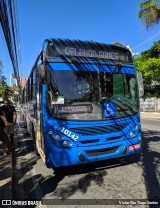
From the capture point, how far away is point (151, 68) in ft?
85.0

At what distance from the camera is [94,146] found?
17.2 ft

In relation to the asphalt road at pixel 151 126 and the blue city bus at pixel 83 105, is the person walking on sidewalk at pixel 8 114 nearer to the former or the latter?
the blue city bus at pixel 83 105

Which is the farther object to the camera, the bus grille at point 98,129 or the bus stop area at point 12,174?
the bus grille at point 98,129

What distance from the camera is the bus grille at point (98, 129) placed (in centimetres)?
515

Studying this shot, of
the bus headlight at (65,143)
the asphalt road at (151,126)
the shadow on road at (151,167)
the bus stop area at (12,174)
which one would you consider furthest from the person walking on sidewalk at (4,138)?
the asphalt road at (151,126)

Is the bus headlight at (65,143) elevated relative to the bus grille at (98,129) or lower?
lower

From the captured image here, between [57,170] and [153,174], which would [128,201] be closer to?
[153,174]

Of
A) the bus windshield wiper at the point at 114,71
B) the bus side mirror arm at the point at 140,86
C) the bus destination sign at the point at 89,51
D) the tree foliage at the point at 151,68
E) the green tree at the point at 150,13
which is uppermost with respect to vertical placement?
the green tree at the point at 150,13

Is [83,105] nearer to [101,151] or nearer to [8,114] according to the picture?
[101,151]

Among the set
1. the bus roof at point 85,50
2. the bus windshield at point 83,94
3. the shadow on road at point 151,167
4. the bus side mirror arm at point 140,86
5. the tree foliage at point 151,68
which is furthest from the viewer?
the tree foliage at point 151,68

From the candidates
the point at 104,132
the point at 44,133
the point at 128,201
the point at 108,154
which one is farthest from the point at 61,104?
the point at 128,201

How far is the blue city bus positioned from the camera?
510 cm

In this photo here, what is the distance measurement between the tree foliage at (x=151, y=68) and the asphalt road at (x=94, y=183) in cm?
2013

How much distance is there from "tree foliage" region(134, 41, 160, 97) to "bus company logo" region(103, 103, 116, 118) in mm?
21021
